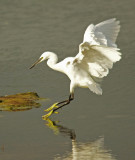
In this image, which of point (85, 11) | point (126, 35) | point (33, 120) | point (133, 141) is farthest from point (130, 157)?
point (85, 11)

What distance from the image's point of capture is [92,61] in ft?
34.4

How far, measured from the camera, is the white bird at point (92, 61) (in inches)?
394

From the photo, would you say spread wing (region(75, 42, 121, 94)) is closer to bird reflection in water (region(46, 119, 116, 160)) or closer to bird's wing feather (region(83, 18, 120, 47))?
bird's wing feather (region(83, 18, 120, 47))

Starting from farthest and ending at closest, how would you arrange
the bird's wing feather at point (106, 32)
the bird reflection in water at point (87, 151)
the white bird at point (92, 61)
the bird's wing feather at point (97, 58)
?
the bird's wing feather at point (106, 32), the white bird at point (92, 61), the bird's wing feather at point (97, 58), the bird reflection in water at point (87, 151)

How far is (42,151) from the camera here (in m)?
8.30

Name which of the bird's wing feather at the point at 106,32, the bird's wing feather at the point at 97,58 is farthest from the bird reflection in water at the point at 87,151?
the bird's wing feather at the point at 106,32

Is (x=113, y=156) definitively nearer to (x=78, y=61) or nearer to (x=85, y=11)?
(x=78, y=61)

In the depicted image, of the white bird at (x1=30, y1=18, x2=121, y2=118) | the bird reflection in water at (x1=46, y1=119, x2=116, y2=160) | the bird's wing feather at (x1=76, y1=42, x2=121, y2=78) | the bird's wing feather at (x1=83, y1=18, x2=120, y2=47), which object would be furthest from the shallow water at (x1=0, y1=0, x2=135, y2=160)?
the bird's wing feather at (x1=83, y1=18, x2=120, y2=47)

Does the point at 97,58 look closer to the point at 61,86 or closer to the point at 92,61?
the point at 92,61

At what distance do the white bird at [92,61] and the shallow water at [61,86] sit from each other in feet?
1.24

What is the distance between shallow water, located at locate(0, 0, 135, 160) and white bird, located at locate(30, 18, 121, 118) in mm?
377

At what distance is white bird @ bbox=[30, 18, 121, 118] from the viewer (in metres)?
10.0

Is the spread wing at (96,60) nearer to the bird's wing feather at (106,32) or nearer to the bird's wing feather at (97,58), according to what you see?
the bird's wing feather at (97,58)

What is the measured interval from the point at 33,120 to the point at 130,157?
2.98m
